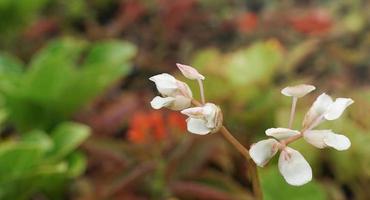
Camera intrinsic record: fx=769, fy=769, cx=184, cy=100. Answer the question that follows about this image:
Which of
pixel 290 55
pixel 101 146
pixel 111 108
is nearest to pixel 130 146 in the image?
pixel 101 146

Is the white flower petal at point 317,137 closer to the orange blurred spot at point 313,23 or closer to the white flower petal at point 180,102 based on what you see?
the white flower petal at point 180,102

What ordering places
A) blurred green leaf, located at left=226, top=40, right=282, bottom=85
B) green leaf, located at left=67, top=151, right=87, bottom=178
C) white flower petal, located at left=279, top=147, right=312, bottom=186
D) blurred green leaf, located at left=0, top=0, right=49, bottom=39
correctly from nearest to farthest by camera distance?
white flower petal, located at left=279, top=147, right=312, bottom=186, green leaf, located at left=67, top=151, right=87, bottom=178, blurred green leaf, located at left=226, top=40, right=282, bottom=85, blurred green leaf, located at left=0, top=0, right=49, bottom=39

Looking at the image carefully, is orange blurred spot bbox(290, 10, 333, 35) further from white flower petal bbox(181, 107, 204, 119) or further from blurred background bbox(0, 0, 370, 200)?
white flower petal bbox(181, 107, 204, 119)

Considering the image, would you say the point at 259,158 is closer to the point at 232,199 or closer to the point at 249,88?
the point at 232,199

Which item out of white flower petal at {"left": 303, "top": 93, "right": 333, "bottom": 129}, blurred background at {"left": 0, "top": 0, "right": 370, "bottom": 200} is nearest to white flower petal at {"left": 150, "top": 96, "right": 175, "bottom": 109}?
white flower petal at {"left": 303, "top": 93, "right": 333, "bottom": 129}

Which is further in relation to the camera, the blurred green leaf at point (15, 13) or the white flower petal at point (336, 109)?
the blurred green leaf at point (15, 13)

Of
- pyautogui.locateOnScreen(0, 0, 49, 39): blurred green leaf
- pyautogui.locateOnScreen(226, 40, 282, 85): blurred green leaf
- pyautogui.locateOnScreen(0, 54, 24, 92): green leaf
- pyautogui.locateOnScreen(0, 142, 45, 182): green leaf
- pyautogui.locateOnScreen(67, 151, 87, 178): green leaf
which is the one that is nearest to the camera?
pyautogui.locateOnScreen(0, 142, 45, 182): green leaf

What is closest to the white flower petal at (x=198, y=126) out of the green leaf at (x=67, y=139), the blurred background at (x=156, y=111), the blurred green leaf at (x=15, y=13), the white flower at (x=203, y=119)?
the white flower at (x=203, y=119)
